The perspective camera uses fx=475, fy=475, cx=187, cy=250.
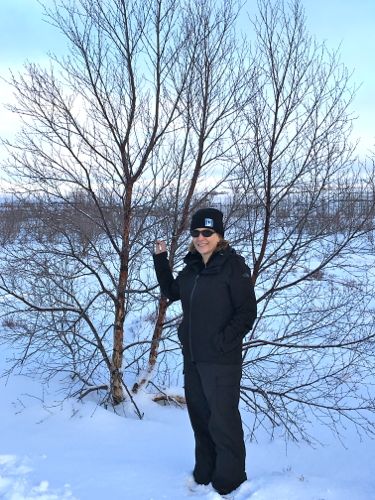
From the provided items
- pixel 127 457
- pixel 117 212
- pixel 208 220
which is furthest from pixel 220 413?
pixel 117 212

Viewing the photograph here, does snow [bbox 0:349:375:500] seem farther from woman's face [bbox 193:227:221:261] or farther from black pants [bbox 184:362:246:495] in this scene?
woman's face [bbox 193:227:221:261]

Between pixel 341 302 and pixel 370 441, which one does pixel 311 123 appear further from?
pixel 370 441

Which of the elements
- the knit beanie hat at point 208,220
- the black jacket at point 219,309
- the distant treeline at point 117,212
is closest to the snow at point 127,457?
the black jacket at point 219,309

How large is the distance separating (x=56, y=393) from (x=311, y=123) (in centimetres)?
443

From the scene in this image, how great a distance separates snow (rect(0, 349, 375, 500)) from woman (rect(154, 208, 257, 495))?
0.21m

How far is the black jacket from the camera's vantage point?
287 centimetres

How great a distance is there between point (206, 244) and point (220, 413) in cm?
105

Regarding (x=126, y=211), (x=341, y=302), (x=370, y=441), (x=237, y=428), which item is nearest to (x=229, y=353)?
(x=237, y=428)

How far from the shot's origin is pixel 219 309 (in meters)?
2.89

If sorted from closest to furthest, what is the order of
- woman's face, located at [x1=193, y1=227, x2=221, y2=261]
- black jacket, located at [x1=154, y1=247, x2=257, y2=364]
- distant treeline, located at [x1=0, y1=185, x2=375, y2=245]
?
black jacket, located at [x1=154, y1=247, x2=257, y2=364] → woman's face, located at [x1=193, y1=227, x2=221, y2=261] → distant treeline, located at [x1=0, y1=185, x2=375, y2=245]

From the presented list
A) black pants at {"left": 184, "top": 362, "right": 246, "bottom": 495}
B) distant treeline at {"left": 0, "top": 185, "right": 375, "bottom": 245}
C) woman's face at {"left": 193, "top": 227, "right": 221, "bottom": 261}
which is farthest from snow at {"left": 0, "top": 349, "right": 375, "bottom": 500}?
distant treeline at {"left": 0, "top": 185, "right": 375, "bottom": 245}

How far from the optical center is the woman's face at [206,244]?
119 inches

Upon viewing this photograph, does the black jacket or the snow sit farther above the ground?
the black jacket

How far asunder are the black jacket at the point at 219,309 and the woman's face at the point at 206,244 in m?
0.05
